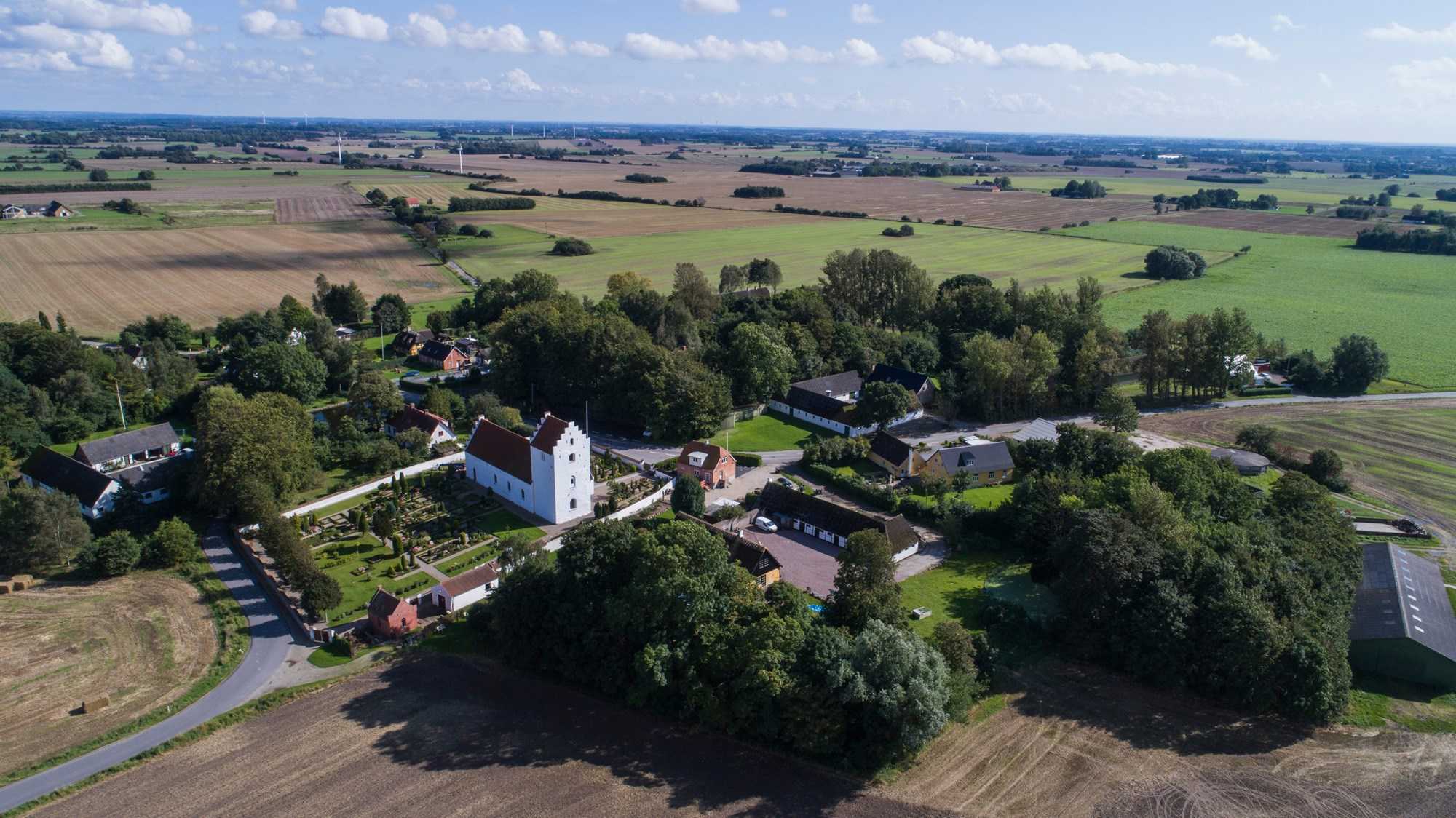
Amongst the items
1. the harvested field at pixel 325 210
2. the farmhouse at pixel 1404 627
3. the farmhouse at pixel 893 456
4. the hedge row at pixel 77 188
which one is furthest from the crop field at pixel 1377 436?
the hedge row at pixel 77 188

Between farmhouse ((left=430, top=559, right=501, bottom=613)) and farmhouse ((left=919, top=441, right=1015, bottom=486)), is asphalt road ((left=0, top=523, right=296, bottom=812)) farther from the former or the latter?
farmhouse ((left=919, top=441, right=1015, bottom=486))

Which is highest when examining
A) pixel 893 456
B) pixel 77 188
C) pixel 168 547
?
pixel 77 188

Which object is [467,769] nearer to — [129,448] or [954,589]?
[954,589]

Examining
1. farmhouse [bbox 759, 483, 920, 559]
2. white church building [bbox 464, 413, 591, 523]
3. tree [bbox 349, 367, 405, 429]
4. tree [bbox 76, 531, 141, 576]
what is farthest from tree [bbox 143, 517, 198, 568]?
farmhouse [bbox 759, 483, 920, 559]

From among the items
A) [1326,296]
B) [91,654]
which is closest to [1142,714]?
[91,654]

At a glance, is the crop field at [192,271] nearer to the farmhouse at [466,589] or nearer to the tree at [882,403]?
the tree at [882,403]

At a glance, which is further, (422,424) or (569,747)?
(422,424)

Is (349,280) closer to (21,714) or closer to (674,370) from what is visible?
(674,370)
